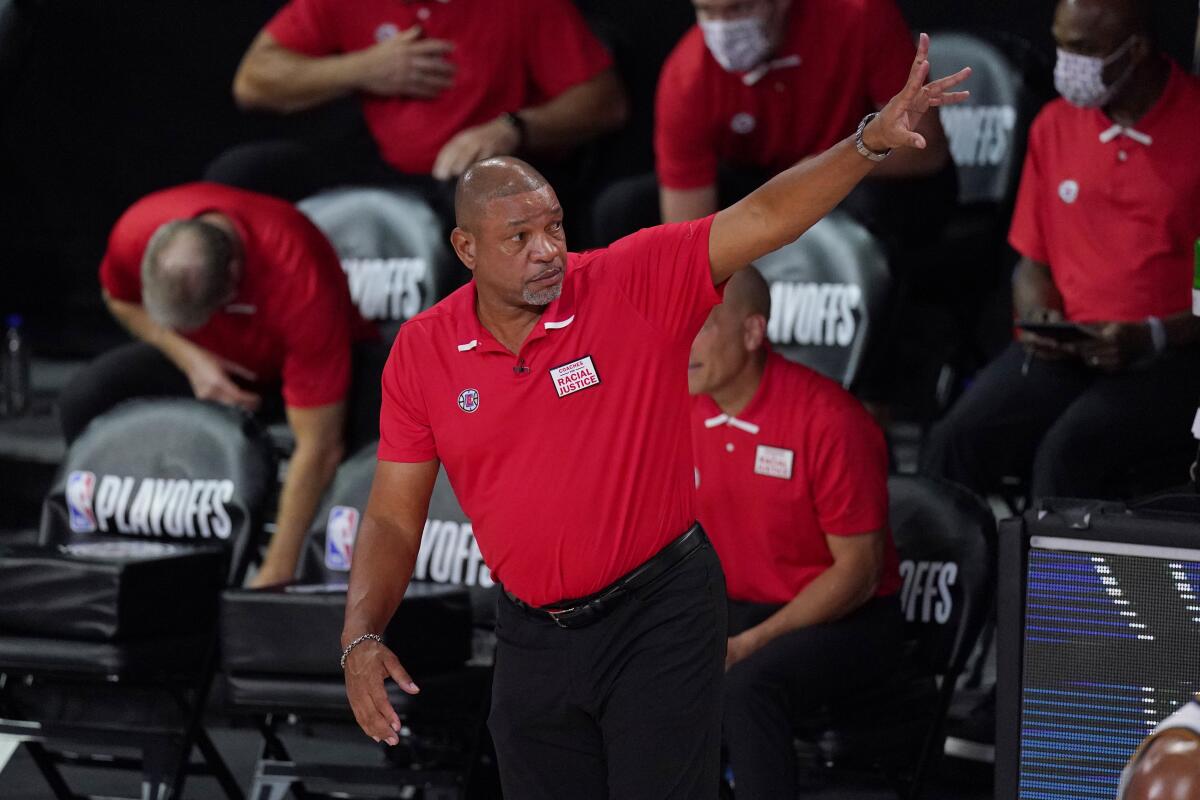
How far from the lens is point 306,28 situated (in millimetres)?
5867

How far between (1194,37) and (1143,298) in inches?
52.1

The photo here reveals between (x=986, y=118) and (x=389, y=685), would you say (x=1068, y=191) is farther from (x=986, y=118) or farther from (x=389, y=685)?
(x=389, y=685)

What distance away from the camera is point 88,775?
493cm

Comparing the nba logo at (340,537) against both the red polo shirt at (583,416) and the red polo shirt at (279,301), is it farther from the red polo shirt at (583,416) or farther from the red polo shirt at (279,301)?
the red polo shirt at (583,416)

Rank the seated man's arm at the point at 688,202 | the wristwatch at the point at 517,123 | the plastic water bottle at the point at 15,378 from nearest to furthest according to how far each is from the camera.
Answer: the seated man's arm at the point at 688,202, the wristwatch at the point at 517,123, the plastic water bottle at the point at 15,378

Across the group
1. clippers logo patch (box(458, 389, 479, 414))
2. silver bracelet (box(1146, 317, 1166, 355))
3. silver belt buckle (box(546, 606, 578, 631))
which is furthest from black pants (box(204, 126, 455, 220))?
silver belt buckle (box(546, 606, 578, 631))

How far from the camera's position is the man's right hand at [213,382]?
5301mm

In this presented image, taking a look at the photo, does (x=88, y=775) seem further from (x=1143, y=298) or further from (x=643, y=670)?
(x=1143, y=298)

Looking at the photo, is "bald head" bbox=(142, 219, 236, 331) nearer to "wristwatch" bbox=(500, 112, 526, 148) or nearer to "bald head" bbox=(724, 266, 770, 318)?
"wristwatch" bbox=(500, 112, 526, 148)

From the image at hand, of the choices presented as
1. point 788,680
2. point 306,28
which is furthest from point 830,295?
point 306,28

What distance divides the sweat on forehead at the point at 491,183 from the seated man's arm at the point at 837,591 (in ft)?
4.34

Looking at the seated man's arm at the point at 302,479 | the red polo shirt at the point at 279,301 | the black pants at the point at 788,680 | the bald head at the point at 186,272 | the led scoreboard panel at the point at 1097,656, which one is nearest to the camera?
the led scoreboard panel at the point at 1097,656

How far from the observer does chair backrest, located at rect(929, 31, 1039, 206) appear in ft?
18.0

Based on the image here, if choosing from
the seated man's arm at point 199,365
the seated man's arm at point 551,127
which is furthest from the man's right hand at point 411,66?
the seated man's arm at point 199,365
